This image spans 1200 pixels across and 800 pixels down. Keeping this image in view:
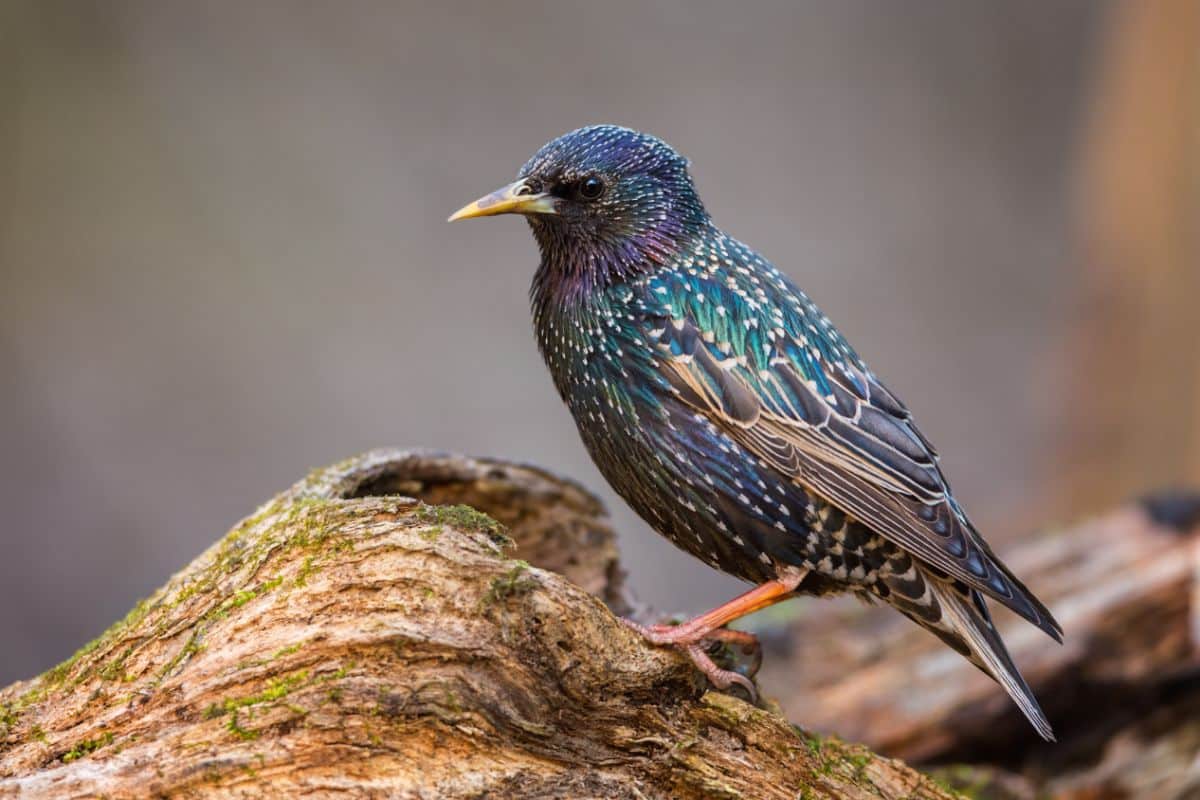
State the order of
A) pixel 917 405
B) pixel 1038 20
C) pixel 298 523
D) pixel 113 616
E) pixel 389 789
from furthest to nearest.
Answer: pixel 917 405 → pixel 1038 20 → pixel 113 616 → pixel 298 523 → pixel 389 789

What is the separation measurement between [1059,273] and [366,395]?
577cm

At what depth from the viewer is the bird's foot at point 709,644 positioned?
2775 millimetres

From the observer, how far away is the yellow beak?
3279 mm

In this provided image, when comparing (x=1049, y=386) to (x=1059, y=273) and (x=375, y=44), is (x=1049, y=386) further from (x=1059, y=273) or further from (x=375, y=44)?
(x=375, y=44)

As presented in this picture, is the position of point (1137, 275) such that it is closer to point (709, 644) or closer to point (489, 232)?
point (489, 232)

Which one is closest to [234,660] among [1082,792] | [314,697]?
[314,697]

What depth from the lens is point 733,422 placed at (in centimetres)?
316

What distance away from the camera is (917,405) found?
9.71 meters

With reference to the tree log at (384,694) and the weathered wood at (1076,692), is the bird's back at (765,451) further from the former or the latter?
the weathered wood at (1076,692)

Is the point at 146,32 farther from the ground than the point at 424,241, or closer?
farther from the ground

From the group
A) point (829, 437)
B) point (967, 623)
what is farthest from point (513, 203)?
point (967, 623)

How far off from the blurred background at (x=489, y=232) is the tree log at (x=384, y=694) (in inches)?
207

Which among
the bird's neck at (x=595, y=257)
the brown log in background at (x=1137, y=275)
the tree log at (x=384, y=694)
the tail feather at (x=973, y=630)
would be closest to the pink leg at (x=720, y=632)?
the tree log at (x=384, y=694)

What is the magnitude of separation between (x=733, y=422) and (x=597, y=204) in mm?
782
